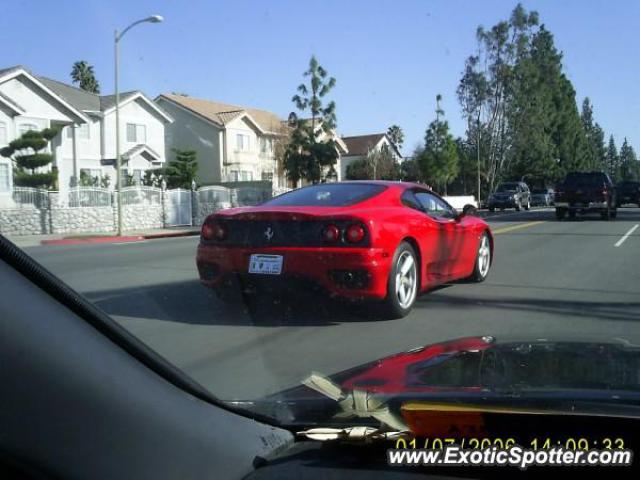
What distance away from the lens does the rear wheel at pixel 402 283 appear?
20.6 feet

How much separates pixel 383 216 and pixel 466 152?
5751 cm

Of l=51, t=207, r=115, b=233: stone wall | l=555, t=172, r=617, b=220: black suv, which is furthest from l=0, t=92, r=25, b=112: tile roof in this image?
l=555, t=172, r=617, b=220: black suv

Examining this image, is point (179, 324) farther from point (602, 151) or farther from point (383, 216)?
point (602, 151)

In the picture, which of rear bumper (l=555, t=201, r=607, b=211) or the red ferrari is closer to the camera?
the red ferrari

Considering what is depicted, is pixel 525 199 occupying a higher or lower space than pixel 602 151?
lower

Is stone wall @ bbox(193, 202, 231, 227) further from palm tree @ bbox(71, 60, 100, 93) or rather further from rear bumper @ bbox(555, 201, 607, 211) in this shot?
palm tree @ bbox(71, 60, 100, 93)

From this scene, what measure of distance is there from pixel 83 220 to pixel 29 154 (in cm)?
661

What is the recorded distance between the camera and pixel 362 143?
191 ft

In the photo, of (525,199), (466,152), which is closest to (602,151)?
(466,152)

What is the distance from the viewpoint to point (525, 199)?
42562 mm

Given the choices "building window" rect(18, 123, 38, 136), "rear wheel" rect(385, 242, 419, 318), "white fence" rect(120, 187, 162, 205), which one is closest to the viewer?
"building window" rect(18, 123, 38, 136)

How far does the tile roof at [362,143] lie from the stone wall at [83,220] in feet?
124

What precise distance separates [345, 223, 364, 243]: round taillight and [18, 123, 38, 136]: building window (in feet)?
8.87

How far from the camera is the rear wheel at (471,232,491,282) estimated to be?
8.98m
